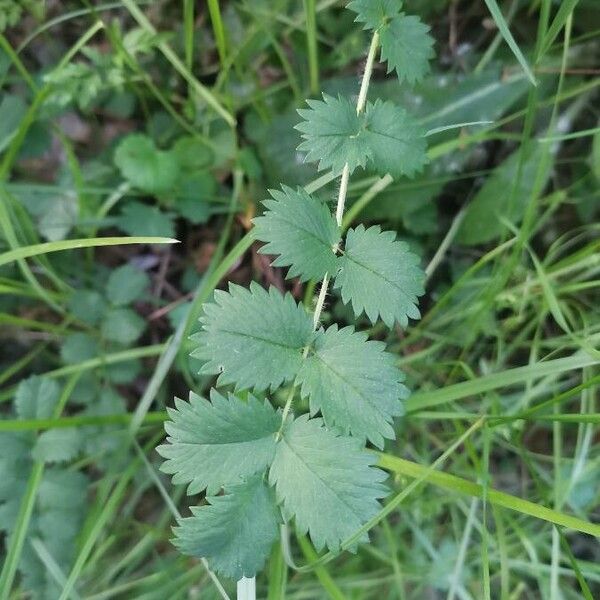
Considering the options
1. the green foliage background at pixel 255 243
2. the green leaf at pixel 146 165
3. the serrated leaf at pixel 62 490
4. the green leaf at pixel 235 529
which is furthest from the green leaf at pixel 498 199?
the serrated leaf at pixel 62 490

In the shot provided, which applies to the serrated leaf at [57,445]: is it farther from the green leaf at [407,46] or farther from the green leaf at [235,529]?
the green leaf at [407,46]

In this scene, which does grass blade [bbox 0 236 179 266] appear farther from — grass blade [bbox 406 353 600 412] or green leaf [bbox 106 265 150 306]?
grass blade [bbox 406 353 600 412]

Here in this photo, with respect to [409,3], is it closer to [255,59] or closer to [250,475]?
[255,59]

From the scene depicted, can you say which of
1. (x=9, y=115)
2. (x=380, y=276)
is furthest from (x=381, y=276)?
(x=9, y=115)

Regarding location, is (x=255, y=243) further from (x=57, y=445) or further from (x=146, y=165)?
(x=57, y=445)

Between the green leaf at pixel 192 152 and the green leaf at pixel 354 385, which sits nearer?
the green leaf at pixel 354 385

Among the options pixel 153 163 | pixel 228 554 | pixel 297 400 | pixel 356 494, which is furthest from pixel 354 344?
pixel 153 163
